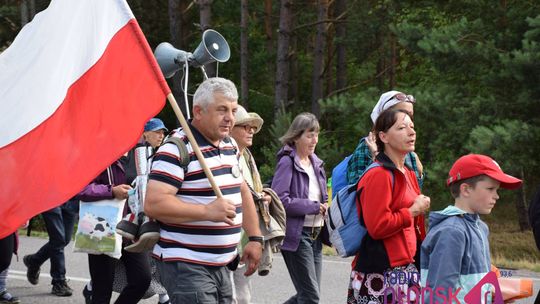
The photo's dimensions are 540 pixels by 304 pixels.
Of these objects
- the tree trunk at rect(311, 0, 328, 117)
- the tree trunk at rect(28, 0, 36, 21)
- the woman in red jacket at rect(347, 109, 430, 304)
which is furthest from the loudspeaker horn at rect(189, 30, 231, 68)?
the tree trunk at rect(28, 0, 36, 21)

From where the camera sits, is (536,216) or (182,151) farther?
(536,216)

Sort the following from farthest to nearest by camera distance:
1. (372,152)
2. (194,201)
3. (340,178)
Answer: (340,178) < (372,152) < (194,201)

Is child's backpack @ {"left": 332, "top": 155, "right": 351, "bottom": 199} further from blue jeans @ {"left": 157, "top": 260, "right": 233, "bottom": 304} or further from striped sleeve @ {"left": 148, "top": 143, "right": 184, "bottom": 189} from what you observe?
striped sleeve @ {"left": 148, "top": 143, "right": 184, "bottom": 189}

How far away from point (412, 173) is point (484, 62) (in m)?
15.6

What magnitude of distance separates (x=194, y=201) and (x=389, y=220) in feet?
→ 3.47

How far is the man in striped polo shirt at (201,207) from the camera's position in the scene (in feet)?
16.0

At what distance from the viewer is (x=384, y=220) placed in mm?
5133

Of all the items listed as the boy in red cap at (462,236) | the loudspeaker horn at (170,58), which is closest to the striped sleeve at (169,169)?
the boy in red cap at (462,236)

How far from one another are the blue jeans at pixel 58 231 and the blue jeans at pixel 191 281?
13.7ft

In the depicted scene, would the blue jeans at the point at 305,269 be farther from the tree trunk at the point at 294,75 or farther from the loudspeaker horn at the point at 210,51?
the tree trunk at the point at 294,75

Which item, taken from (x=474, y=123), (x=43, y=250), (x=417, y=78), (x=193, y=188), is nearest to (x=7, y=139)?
(x=193, y=188)

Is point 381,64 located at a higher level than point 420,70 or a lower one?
higher

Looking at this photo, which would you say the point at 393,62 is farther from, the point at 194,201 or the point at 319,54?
the point at 194,201

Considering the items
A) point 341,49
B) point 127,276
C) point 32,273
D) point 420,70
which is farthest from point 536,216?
point 341,49
